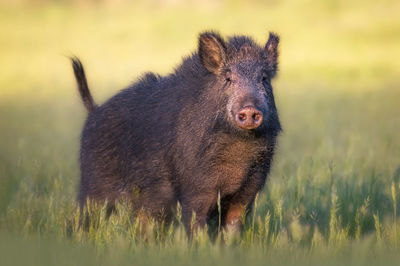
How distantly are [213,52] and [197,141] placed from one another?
714mm

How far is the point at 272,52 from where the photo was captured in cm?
570

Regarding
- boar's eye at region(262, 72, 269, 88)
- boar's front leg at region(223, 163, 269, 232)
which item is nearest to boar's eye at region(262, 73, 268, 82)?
boar's eye at region(262, 72, 269, 88)

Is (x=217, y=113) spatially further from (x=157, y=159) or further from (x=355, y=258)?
(x=355, y=258)

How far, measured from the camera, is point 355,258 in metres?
4.43

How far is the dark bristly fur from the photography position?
5.32m

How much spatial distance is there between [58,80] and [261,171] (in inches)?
691

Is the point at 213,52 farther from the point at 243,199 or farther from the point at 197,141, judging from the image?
the point at 243,199

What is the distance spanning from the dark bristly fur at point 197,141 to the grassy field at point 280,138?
11.8 inches

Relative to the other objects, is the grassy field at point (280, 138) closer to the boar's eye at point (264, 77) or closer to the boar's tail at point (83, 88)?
the boar's tail at point (83, 88)

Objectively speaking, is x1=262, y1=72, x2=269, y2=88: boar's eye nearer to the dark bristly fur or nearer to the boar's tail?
the dark bristly fur

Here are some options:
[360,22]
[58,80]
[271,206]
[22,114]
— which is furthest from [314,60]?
[271,206]

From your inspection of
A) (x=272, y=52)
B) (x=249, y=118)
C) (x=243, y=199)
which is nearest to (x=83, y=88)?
(x=272, y=52)

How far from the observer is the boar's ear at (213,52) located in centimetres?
552

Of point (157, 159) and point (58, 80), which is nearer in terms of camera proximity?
point (157, 159)
